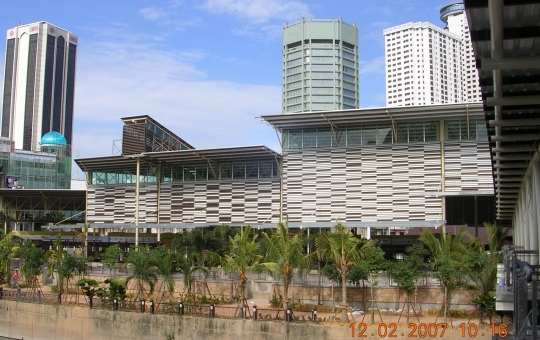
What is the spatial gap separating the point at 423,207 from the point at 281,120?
44.4 feet

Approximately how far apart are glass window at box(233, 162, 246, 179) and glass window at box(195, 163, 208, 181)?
10.0 feet

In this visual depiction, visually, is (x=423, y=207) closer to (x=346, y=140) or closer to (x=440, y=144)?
(x=440, y=144)

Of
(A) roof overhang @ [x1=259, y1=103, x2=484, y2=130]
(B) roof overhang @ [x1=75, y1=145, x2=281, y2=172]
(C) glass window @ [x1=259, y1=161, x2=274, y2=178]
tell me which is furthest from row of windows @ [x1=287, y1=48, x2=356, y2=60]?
(A) roof overhang @ [x1=259, y1=103, x2=484, y2=130]

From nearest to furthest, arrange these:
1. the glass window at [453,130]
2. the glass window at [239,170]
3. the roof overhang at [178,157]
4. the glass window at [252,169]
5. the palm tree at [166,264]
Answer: the palm tree at [166,264] → the glass window at [453,130] → the roof overhang at [178,157] → the glass window at [252,169] → the glass window at [239,170]

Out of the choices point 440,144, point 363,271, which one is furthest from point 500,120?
point 440,144

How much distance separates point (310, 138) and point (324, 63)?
118367mm

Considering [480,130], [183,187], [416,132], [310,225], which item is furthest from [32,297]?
[480,130]

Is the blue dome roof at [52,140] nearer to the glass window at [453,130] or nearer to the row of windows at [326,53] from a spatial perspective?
the row of windows at [326,53]

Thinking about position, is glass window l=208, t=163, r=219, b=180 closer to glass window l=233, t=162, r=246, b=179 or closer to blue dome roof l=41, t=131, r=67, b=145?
glass window l=233, t=162, r=246, b=179

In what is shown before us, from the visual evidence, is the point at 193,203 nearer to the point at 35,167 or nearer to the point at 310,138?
the point at 310,138

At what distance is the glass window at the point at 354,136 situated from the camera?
4997cm

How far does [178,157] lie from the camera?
182ft

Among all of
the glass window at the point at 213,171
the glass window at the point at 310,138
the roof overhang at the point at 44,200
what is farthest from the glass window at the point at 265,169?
the roof overhang at the point at 44,200

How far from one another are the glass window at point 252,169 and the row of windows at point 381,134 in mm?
3548
